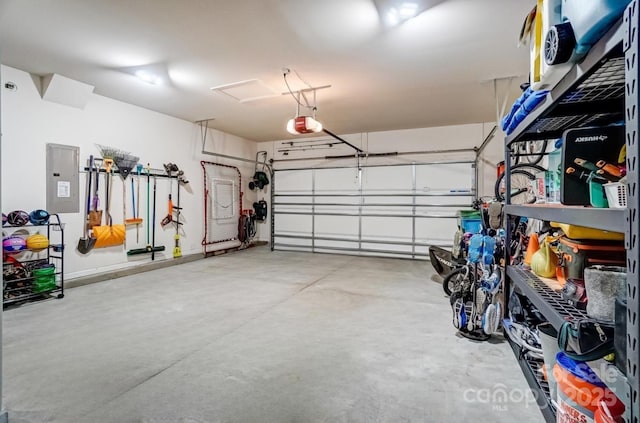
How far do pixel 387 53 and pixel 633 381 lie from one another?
3.40 meters

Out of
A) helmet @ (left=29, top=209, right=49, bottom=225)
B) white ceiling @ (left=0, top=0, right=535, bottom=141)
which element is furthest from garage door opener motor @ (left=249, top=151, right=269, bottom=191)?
helmet @ (left=29, top=209, right=49, bottom=225)

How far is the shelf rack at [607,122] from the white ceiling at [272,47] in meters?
1.48

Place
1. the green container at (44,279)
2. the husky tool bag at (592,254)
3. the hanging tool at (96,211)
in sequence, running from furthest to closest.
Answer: the hanging tool at (96,211) → the green container at (44,279) → the husky tool bag at (592,254)

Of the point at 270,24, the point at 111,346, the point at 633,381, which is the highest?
the point at 270,24

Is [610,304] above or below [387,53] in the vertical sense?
below

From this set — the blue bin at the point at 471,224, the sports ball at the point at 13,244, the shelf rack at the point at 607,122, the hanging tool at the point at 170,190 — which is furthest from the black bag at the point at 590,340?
the hanging tool at the point at 170,190

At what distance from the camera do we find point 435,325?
3.01 m

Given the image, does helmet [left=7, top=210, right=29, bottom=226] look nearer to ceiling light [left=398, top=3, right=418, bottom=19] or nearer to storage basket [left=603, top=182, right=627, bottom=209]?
ceiling light [left=398, top=3, right=418, bottom=19]

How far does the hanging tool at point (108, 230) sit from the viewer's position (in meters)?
4.79

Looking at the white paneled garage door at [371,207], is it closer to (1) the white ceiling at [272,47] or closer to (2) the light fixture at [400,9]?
(1) the white ceiling at [272,47]

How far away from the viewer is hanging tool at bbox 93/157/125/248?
4.79 metres

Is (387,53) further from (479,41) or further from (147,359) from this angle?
(147,359)

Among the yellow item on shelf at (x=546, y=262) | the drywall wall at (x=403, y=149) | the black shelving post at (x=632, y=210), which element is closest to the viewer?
the black shelving post at (x=632, y=210)

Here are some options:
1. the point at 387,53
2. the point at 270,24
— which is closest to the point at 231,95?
the point at 270,24
